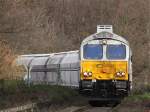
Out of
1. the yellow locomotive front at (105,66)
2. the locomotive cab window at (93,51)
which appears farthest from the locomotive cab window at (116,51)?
the locomotive cab window at (93,51)

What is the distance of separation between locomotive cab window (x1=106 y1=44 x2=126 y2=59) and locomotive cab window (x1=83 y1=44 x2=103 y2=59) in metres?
0.40

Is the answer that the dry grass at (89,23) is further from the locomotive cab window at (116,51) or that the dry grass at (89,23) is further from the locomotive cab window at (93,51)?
the locomotive cab window at (93,51)

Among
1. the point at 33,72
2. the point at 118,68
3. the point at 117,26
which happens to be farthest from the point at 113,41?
the point at 117,26

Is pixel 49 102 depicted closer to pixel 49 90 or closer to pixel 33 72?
pixel 49 90

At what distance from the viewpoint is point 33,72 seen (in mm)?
42188

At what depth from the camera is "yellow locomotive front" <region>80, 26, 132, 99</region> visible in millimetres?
25281

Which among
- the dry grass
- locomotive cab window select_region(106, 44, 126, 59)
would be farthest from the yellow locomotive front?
the dry grass

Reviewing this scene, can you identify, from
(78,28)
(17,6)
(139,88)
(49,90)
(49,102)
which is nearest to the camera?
(17,6)

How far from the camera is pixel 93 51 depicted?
2619cm

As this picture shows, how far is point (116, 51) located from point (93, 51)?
45.3 inches

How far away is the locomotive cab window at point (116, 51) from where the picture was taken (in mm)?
25953

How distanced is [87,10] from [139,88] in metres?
31.2

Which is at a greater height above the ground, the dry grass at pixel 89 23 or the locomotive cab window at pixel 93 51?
the dry grass at pixel 89 23

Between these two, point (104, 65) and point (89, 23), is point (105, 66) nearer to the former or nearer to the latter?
point (104, 65)
